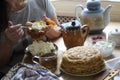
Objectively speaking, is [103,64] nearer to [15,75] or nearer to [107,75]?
[107,75]

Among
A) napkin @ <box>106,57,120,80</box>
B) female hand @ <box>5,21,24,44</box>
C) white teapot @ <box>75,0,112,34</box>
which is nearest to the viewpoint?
napkin @ <box>106,57,120,80</box>

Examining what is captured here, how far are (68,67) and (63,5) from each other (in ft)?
3.50

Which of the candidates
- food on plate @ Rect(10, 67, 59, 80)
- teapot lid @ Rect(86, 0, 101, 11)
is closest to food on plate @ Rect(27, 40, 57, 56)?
food on plate @ Rect(10, 67, 59, 80)

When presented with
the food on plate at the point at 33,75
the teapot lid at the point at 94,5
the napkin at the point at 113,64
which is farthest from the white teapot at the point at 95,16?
the food on plate at the point at 33,75

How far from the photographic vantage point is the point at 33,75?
1067 mm

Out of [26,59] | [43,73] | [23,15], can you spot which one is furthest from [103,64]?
[23,15]

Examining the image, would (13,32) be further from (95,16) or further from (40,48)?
(95,16)

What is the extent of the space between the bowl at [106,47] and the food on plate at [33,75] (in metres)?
0.32

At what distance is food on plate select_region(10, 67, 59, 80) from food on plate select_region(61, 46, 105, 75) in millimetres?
113

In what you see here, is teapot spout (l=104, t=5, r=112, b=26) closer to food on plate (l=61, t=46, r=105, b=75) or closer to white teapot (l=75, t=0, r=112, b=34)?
white teapot (l=75, t=0, r=112, b=34)

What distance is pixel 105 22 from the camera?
157cm

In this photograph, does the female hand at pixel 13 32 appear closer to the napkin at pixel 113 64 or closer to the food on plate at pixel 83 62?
the food on plate at pixel 83 62

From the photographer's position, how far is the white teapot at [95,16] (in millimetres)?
1539

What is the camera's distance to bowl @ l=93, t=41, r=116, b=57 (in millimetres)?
1298
